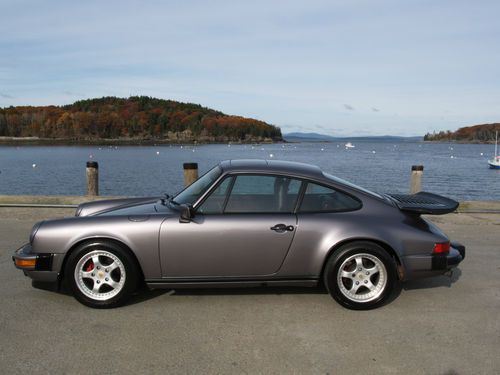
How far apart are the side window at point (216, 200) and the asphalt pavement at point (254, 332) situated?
89 cm

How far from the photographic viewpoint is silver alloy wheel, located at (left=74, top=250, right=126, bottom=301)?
4.06 meters

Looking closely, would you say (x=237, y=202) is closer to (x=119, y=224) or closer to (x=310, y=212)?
(x=310, y=212)

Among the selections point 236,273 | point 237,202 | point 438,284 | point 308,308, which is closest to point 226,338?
point 236,273

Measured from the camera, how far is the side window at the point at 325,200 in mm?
4234

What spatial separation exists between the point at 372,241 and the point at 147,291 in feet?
7.48

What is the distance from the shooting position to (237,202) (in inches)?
166

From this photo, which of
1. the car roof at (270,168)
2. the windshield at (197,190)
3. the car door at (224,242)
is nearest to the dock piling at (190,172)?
the windshield at (197,190)

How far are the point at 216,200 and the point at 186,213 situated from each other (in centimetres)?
32

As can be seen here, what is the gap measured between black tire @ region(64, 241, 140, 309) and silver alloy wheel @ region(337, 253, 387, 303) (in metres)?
1.87

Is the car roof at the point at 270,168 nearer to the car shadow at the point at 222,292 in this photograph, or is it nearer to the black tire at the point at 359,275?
the black tire at the point at 359,275

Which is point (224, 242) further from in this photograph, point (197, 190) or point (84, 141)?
point (84, 141)

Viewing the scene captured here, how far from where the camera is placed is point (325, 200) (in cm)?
429

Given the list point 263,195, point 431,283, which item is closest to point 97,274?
point 263,195

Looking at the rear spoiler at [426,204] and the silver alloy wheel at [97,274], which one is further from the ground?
the rear spoiler at [426,204]
